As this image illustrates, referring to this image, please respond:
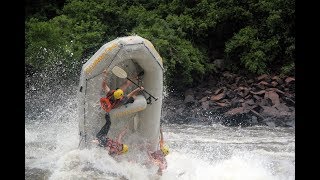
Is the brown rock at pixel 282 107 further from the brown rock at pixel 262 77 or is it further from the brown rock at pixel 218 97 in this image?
the brown rock at pixel 262 77

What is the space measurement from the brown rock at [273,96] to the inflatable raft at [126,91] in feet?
26.2

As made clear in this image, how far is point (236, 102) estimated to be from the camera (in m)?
14.1

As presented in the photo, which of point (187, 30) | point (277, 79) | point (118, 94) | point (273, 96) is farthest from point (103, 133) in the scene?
point (187, 30)

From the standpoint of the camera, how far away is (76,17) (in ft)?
55.3

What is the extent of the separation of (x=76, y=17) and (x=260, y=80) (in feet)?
22.3

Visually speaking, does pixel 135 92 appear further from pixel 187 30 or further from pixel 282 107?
pixel 187 30

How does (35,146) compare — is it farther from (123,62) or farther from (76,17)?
(76,17)

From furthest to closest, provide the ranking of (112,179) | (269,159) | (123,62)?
(269,159) → (123,62) → (112,179)

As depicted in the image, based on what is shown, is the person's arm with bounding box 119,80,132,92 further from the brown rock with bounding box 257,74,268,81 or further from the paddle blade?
the brown rock with bounding box 257,74,268,81

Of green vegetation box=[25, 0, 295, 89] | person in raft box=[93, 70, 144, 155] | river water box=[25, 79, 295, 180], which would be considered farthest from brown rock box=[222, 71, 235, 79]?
person in raft box=[93, 70, 144, 155]

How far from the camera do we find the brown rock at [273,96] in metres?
13.8
